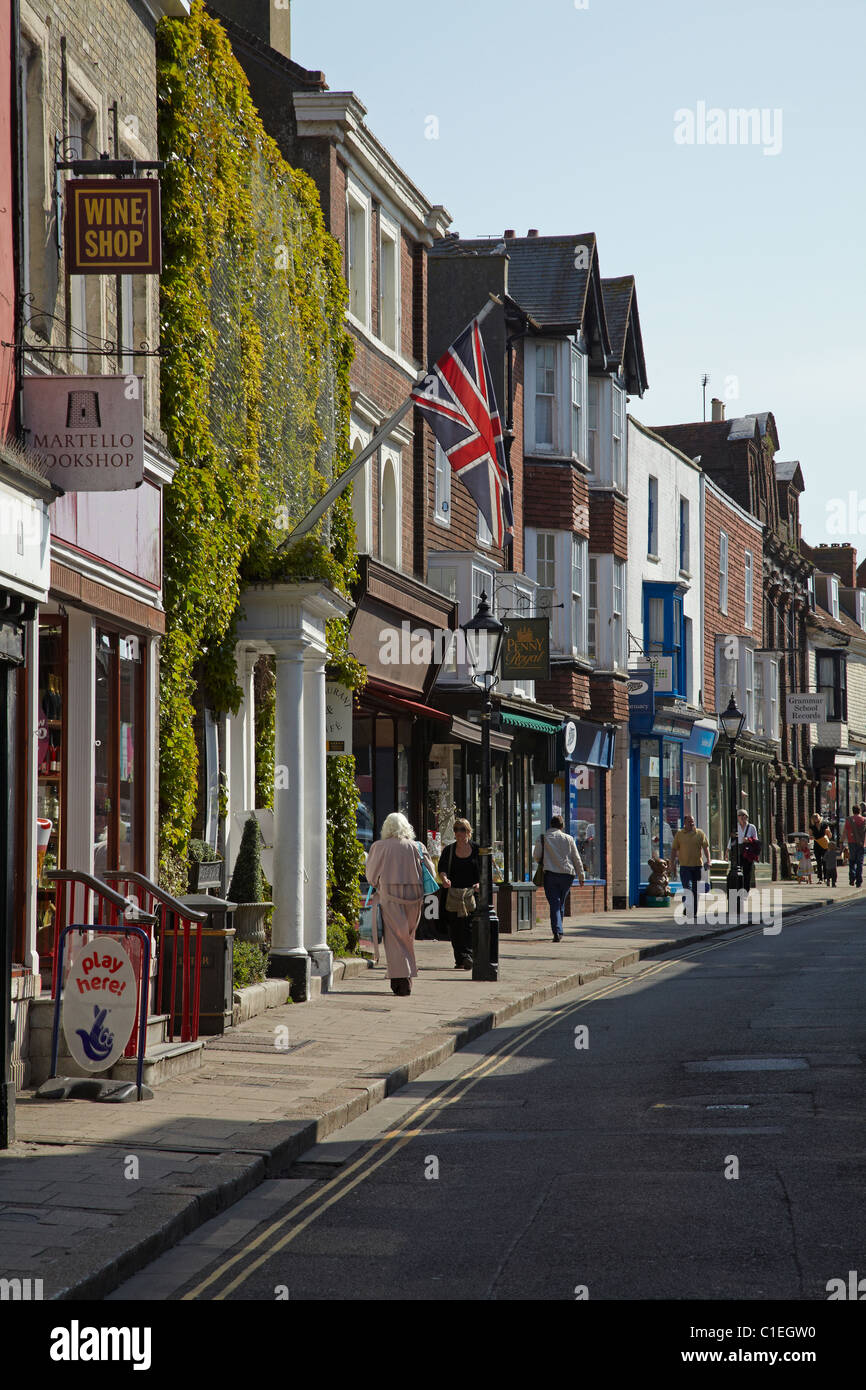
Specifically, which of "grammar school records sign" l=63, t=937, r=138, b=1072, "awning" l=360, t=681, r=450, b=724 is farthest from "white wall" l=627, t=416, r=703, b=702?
"grammar school records sign" l=63, t=937, r=138, b=1072

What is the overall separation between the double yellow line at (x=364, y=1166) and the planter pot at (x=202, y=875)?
3012 mm

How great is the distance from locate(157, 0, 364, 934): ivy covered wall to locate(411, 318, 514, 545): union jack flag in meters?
1.49

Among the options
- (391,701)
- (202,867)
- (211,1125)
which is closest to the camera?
(211,1125)

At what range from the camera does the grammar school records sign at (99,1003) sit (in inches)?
419

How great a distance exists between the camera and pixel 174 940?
12.8 meters

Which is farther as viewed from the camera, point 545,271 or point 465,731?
point 545,271

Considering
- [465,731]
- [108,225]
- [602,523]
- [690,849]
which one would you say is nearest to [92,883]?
[108,225]

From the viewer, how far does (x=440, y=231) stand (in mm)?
24781

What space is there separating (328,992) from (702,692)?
29236mm

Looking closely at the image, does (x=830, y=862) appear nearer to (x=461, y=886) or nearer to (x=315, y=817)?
(x=461, y=886)

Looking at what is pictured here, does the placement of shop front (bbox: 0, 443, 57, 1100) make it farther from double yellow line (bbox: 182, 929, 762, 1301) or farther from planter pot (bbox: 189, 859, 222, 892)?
planter pot (bbox: 189, 859, 222, 892)

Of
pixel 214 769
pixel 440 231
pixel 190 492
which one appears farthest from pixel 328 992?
pixel 440 231

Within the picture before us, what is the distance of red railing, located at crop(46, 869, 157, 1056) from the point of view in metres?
11.1

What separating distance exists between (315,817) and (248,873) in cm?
160
